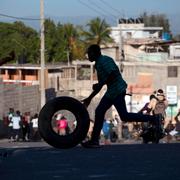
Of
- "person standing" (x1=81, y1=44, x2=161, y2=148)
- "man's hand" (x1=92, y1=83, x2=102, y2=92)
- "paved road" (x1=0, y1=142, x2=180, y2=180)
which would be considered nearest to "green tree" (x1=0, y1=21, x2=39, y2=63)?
"person standing" (x1=81, y1=44, x2=161, y2=148)

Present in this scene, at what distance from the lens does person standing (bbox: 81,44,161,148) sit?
10.2 meters

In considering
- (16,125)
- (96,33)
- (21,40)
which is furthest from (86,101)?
(21,40)

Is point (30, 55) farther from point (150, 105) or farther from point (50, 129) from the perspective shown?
point (50, 129)

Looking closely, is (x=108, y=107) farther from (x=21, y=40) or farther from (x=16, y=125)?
(x=21, y=40)

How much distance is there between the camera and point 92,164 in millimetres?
8406

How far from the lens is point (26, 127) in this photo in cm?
3022

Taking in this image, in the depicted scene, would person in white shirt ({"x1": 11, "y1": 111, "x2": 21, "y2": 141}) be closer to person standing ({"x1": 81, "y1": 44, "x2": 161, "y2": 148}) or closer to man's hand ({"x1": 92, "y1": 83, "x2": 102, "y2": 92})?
person standing ({"x1": 81, "y1": 44, "x2": 161, "y2": 148})

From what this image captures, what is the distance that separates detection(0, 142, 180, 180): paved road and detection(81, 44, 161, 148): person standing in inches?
24.9

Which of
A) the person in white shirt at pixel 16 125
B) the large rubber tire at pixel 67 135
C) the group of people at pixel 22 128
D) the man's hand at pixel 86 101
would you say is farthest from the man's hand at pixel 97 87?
the person in white shirt at pixel 16 125

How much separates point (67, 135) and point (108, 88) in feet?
2.97

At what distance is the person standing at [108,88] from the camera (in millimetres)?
10242

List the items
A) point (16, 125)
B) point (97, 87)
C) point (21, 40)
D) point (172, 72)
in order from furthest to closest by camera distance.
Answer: point (21, 40), point (172, 72), point (16, 125), point (97, 87)

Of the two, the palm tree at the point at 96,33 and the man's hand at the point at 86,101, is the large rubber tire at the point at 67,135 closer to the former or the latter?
the man's hand at the point at 86,101

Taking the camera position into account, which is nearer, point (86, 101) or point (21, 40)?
point (86, 101)
